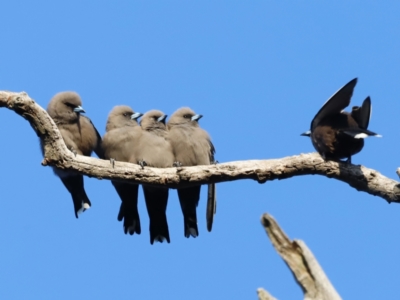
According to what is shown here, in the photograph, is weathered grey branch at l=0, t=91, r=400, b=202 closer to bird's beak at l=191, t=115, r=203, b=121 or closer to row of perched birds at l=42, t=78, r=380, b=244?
row of perched birds at l=42, t=78, r=380, b=244

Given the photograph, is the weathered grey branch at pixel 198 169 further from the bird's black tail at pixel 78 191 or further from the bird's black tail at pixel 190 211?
the bird's black tail at pixel 190 211

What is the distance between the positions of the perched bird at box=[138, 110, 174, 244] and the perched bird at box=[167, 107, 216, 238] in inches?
5.2

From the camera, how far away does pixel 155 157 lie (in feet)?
33.2

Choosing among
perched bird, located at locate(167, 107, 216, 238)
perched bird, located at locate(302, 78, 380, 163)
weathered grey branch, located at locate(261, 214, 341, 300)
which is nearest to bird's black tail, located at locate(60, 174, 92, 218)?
perched bird, located at locate(167, 107, 216, 238)

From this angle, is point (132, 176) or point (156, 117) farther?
point (156, 117)

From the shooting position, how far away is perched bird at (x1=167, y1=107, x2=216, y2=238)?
10367 mm

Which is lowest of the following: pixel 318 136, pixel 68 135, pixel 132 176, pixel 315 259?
pixel 315 259

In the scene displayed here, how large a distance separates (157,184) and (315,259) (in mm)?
3143

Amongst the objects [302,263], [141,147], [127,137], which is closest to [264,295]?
[302,263]

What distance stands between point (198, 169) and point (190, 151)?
1940 mm

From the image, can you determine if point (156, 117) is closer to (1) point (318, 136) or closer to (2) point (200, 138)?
(2) point (200, 138)

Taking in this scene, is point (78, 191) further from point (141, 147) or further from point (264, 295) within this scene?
point (264, 295)

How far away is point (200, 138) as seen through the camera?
10562 mm

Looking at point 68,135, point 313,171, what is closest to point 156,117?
point 68,135
